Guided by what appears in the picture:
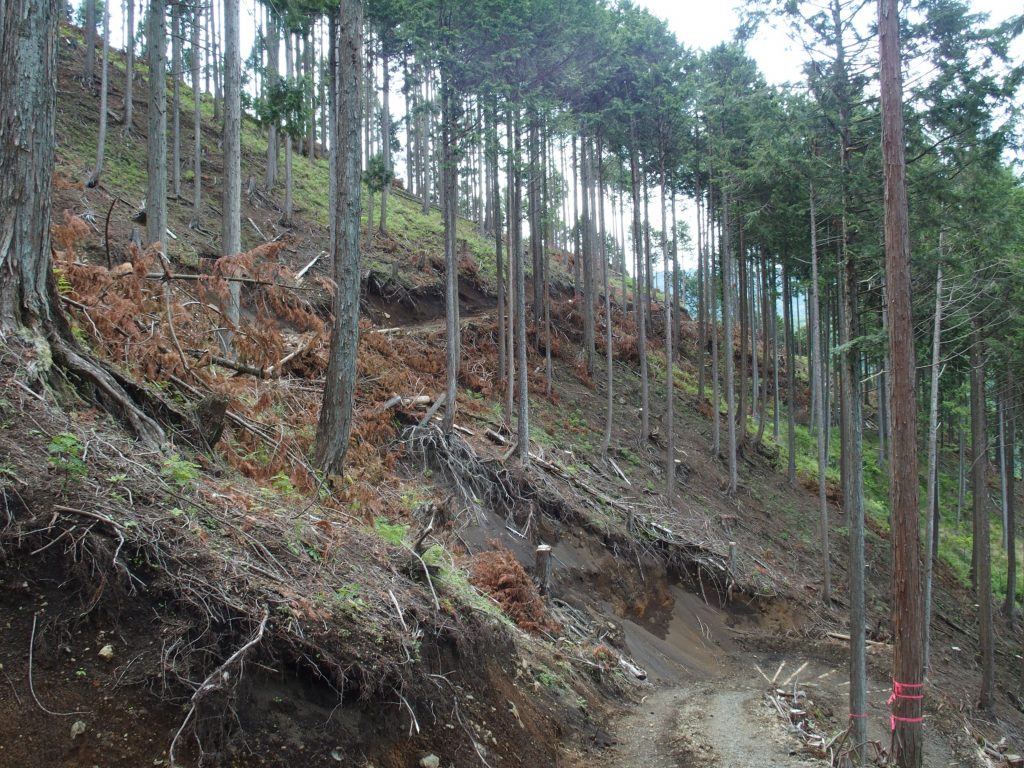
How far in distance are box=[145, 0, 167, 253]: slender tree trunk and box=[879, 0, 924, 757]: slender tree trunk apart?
12.4 metres

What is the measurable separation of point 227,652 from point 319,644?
2.03 feet

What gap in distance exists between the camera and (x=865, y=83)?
38.4 ft

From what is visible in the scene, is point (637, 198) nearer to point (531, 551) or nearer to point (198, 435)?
point (531, 551)

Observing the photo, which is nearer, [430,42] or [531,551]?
[531,551]

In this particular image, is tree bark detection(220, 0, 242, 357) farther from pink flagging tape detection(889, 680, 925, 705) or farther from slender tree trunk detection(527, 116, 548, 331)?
pink flagging tape detection(889, 680, 925, 705)

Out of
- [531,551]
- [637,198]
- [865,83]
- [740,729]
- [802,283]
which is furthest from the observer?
[802,283]

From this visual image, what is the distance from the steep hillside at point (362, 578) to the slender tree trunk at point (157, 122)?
10.7 ft

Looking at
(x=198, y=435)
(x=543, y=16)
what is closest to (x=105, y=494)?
(x=198, y=435)

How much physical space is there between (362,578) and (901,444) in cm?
583

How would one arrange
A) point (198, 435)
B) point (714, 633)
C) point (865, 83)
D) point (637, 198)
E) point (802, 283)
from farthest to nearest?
1. point (802, 283)
2. point (637, 198)
3. point (714, 633)
4. point (865, 83)
5. point (198, 435)

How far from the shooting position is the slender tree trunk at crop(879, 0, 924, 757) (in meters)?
7.26

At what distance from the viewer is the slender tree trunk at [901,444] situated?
7.26 m

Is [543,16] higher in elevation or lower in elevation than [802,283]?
higher

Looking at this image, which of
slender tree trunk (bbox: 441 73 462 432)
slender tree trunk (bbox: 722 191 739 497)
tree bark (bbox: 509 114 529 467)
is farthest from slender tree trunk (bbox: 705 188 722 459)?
slender tree trunk (bbox: 441 73 462 432)
